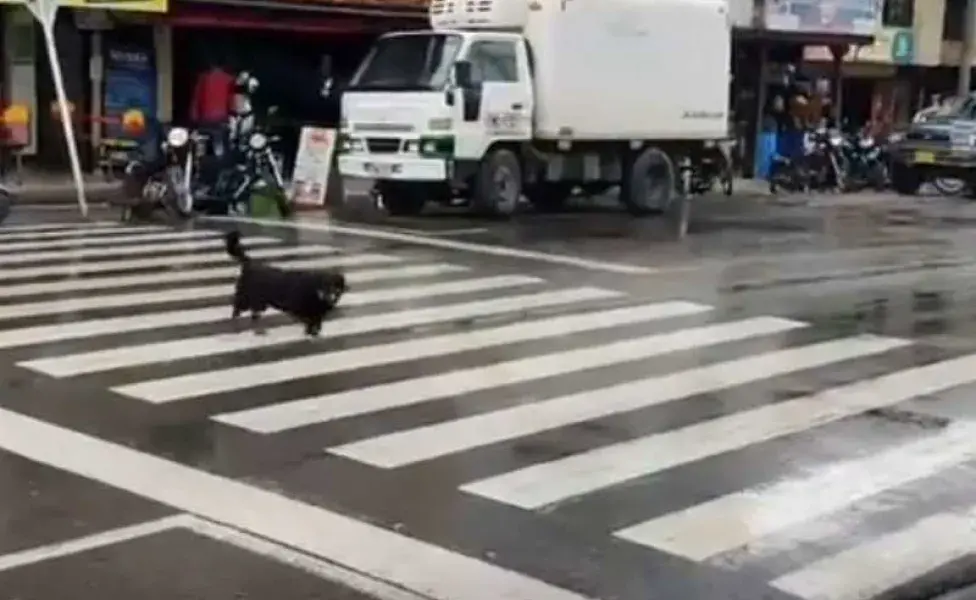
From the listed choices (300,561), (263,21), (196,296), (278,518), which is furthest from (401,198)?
(300,561)

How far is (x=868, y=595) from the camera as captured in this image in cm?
671

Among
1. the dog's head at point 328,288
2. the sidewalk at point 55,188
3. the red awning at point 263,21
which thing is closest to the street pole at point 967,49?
the red awning at point 263,21

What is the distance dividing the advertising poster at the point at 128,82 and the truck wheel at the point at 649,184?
750 centimetres

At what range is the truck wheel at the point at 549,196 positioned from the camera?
25031mm

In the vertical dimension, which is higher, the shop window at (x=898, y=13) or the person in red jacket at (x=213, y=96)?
the shop window at (x=898, y=13)

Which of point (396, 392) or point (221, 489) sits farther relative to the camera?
point (396, 392)

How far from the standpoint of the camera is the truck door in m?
22.1

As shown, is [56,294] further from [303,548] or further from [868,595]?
[868,595]

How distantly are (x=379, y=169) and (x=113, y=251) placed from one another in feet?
19.5

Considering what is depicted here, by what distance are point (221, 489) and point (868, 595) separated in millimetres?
2959

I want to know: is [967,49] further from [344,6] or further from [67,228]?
[67,228]

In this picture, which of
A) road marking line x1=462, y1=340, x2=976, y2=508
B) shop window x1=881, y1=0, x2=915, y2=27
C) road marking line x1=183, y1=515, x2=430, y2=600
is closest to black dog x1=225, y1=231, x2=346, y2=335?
road marking line x1=462, y1=340, x2=976, y2=508

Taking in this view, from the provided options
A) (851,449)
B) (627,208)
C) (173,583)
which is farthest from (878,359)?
(627,208)

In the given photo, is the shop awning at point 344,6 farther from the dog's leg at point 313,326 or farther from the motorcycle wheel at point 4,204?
the dog's leg at point 313,326
